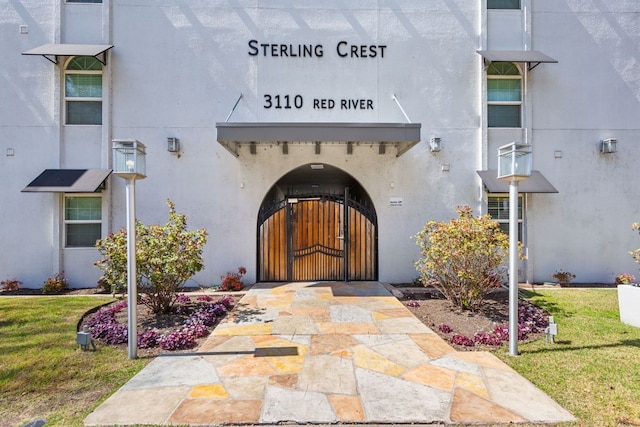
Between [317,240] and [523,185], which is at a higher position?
[523,185]

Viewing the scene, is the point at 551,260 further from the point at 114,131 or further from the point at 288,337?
the point at 114,131

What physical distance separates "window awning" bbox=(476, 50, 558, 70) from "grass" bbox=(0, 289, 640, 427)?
6.02 m

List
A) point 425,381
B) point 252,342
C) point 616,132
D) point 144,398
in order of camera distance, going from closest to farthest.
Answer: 1. point 144,398
2. point 425,381
3. point 252,342
4. point 616,132

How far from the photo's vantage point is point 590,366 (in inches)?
152

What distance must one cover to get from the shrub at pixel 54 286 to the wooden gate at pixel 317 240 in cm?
472

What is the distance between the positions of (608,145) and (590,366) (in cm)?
710

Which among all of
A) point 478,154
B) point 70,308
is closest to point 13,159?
point 70,308

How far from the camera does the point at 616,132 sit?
8.52 metres

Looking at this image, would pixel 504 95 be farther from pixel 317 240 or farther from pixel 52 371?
pixel 52 371

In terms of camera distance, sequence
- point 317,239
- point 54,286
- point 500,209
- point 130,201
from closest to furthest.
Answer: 1. point 130,201
2. point 54,286
3. point 500,209
4. point 317,239

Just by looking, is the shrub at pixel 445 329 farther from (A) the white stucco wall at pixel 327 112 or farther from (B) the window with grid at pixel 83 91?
(B) the window with grid at pixel 83 91

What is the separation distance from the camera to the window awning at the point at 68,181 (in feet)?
24.7

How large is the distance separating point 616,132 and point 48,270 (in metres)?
15.2

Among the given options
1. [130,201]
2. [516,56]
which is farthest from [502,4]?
[130,201]
